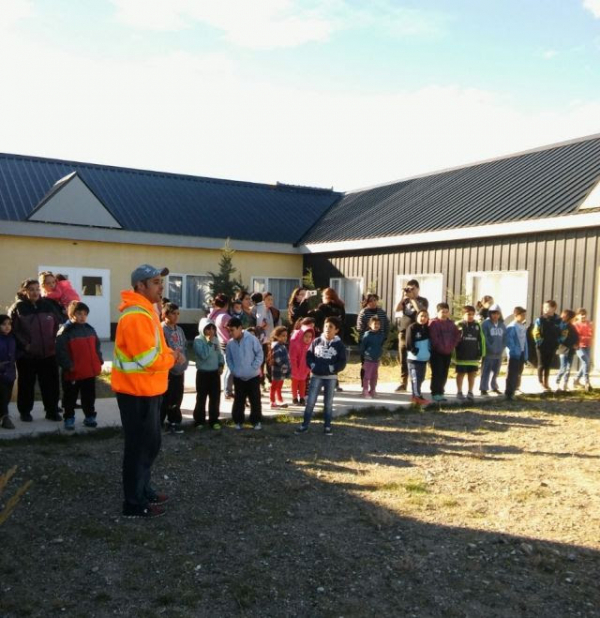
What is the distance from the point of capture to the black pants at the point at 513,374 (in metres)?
10.2

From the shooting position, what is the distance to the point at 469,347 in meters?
9.88

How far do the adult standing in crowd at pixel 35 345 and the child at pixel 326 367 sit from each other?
3145 mm

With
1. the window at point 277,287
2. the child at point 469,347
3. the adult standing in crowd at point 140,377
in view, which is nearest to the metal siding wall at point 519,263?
the window at point 277,287

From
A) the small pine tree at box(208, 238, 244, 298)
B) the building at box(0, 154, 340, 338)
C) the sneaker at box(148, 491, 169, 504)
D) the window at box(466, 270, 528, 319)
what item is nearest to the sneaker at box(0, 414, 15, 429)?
the sneaker at box(148, 491, 169, 504)

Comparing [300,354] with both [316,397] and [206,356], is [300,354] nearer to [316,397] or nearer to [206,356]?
[316,397]

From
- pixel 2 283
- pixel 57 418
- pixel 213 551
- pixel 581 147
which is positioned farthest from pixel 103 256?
pixel 213 551

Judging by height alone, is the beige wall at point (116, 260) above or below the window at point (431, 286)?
above

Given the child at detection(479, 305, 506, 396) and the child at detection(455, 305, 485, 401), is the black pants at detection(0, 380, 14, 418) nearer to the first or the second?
the child at detection(455, 305, 485, 401)

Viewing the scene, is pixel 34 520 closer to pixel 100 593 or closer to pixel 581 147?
pixel 100 593

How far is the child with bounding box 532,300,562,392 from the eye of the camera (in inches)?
428

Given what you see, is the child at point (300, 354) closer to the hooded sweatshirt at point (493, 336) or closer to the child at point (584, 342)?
the hooded sweatshirt at point (493, 336)

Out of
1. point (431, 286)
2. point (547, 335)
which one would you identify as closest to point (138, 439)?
point (547, 335)

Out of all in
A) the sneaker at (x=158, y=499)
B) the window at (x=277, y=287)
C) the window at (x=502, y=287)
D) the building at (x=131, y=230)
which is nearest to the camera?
the sneaker at (x=158, y=499)

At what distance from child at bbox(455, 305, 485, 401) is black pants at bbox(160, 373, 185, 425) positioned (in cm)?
460
